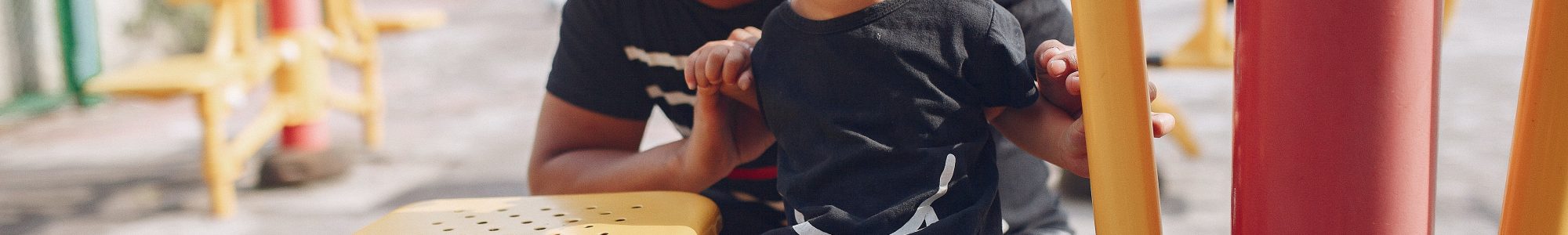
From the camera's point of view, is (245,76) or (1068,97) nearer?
(1068,97)

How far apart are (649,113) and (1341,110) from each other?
86cm

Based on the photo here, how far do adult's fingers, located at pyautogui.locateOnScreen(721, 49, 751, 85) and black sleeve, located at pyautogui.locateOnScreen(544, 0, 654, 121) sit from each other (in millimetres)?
392

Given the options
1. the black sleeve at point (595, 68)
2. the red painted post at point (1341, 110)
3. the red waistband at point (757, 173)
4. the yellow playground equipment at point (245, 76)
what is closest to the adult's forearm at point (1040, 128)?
the red painted post at point (1341, 110)

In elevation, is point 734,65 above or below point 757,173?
above

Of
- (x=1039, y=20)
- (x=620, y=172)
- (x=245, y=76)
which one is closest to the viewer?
(x=1039, y=20)

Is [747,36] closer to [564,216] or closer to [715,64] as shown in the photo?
[715,64]

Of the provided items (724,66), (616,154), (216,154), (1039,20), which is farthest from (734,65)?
(216,154)

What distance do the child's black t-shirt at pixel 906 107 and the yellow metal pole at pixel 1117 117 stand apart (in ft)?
0.50

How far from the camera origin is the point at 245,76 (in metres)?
3.08

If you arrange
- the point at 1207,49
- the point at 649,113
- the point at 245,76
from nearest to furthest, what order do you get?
the point at 649,113 → the point at 245,76 → the point at 1207,49

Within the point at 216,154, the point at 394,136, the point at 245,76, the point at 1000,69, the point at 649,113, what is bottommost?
the point at 394,136

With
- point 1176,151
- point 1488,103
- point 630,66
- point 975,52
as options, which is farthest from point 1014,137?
point 1488,103

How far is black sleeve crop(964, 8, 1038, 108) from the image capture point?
834 millimetres

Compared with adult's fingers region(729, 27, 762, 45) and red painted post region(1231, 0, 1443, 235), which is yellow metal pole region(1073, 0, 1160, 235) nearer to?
red painted post region(1231, 0, 1443, 235)
